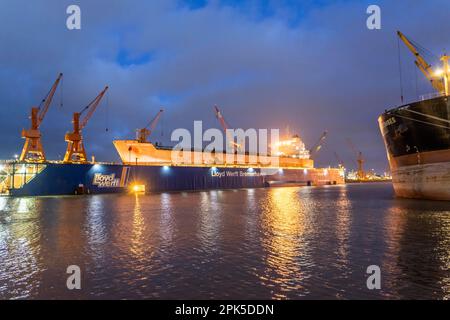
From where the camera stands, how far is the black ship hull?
83.8 feet

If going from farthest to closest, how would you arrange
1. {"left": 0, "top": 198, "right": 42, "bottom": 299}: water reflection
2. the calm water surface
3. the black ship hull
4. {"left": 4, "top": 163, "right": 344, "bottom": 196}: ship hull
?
{"left": 4, "top": 163, "right": 344, "bottom": 196}: ship hull < the black ship hull < {"left": 0, "top": 198, "right": 42, "bottom": 299}: water reflection < the calm water surface

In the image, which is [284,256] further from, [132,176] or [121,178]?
[132,176]

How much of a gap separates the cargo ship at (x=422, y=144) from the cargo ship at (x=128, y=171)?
39708 millimetres

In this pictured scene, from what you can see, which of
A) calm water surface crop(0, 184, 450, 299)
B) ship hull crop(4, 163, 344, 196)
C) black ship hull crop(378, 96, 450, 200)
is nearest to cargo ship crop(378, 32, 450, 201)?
black ship hull crop(378, 96, 450, 200)

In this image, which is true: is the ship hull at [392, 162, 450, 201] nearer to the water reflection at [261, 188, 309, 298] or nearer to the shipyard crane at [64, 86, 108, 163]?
the water reflection at [261, 188, 309, 298]

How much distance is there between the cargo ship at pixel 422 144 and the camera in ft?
83.9

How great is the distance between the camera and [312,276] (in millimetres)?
7672

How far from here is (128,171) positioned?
52750 mm

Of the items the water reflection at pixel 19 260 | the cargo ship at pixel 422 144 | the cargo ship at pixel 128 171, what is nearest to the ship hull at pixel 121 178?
the cargo ship at pixel 128 171

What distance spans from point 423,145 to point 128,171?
43968mm

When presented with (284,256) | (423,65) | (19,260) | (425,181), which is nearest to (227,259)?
(284,256)

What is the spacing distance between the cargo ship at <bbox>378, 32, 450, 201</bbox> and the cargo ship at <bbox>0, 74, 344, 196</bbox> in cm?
3971
